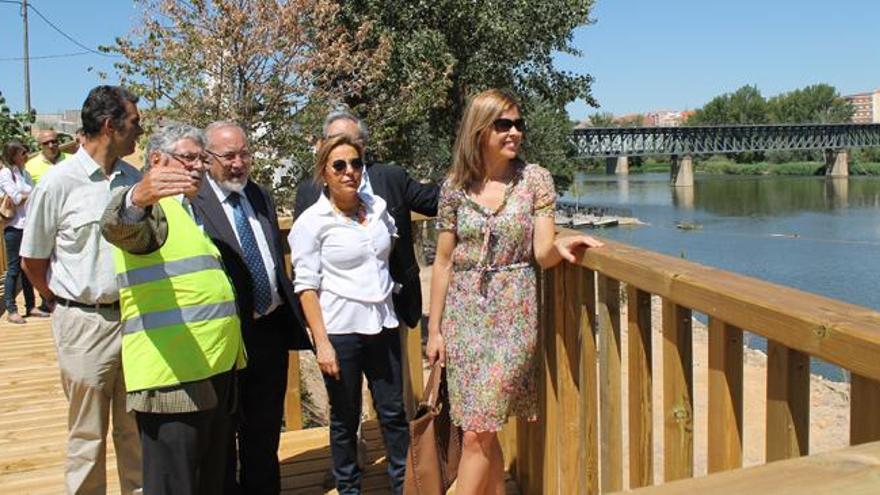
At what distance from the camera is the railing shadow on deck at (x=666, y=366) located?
138 cm

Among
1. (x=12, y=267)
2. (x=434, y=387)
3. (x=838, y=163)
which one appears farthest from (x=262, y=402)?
(x=838, y=163)

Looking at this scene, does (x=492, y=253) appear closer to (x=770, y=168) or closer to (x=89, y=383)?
Result: (x=89, y=383)

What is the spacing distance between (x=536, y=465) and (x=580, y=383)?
698 millimetres

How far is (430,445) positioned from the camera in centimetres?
277

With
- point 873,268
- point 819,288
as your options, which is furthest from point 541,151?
point 873,268

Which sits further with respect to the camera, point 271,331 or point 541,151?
point 541,151

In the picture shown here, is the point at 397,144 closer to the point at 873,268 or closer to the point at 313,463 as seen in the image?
the point at 313,463

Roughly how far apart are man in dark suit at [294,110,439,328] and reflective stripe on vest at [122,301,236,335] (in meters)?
0.79

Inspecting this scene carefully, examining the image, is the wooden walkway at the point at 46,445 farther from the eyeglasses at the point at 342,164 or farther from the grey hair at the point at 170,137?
the grey hair at the point at 170,137

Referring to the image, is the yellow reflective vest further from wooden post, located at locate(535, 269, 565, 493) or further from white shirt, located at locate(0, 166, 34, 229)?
white shirt, located at locate(0, 166, 34, 229)

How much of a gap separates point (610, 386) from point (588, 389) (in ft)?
0.53

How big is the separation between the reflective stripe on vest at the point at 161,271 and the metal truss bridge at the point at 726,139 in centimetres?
7456

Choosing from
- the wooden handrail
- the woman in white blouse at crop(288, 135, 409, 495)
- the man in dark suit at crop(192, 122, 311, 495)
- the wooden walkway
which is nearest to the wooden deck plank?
the wooden walkway

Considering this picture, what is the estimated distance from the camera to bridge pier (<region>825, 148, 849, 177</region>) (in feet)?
296
